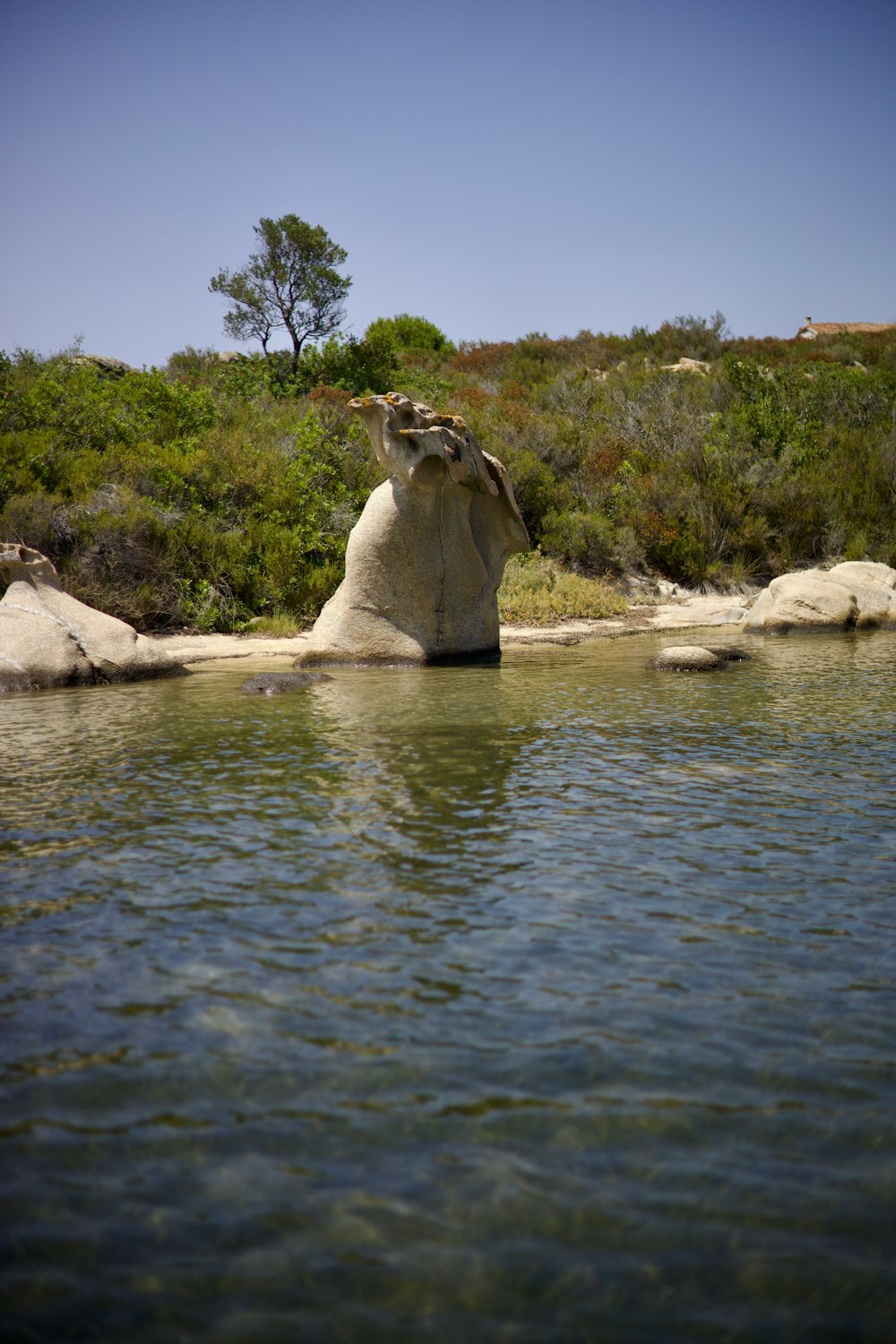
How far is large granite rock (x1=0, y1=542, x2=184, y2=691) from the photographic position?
45.2 ft

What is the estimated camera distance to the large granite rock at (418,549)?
1485 centimetres

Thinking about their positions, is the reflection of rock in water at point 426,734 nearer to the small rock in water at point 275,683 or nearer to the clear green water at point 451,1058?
the clear green water at point 451,1058

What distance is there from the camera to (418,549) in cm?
1546

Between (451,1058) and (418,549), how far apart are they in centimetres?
1199

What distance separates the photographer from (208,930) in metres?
5.10

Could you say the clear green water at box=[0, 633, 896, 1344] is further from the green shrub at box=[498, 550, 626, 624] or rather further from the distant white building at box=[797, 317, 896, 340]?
the distant white building at box=[797, 317, 896, 340]

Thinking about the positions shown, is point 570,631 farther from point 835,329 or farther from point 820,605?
point 835,329

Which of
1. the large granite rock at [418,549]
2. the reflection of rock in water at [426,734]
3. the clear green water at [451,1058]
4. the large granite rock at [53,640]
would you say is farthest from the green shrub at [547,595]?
the clear green water at [451,1058]

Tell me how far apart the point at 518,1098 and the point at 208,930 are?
6.57ft

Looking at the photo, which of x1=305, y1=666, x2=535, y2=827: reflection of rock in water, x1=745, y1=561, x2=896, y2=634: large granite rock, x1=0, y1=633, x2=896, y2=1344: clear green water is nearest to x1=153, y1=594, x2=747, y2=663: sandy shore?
x1=745, y1=561, x2=896, y2=634: large granite rock

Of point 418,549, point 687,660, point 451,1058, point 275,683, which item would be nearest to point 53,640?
point 275,683

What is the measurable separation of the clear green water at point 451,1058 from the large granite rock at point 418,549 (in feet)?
24.6

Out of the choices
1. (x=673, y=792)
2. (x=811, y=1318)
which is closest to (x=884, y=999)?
(x=811, y=1318)

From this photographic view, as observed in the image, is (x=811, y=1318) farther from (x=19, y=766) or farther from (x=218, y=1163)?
(x=19, y=766)
